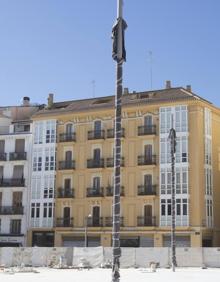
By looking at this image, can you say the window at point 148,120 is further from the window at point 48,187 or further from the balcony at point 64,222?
the balcony at point 64,222

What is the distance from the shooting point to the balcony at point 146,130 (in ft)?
199

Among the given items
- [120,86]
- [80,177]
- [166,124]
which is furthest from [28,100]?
[120,86]

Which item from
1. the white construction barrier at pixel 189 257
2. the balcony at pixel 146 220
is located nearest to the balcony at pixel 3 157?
the balcony at pixel 146 220

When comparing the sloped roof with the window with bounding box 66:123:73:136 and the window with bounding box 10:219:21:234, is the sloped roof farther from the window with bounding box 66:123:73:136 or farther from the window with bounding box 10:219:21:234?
the window with bounding box 10:219:21:234

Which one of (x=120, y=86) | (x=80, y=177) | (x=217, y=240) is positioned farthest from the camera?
(x=80, y=177)

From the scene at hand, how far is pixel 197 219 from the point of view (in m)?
56.6

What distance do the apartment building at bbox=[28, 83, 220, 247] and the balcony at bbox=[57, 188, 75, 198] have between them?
118mm

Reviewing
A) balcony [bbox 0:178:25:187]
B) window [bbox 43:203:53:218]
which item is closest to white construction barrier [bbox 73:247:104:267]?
window [bbox 43:203:53:218]

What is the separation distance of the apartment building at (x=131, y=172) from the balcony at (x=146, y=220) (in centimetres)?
5

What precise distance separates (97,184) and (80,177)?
2.21 m

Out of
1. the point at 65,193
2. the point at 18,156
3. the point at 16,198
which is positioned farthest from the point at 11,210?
the point at 65,193

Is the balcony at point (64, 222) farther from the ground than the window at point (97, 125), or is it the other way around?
the window at point (97, 125)

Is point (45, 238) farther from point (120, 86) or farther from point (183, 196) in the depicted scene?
point (120, 86)

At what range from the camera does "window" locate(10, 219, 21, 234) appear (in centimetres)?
6606
